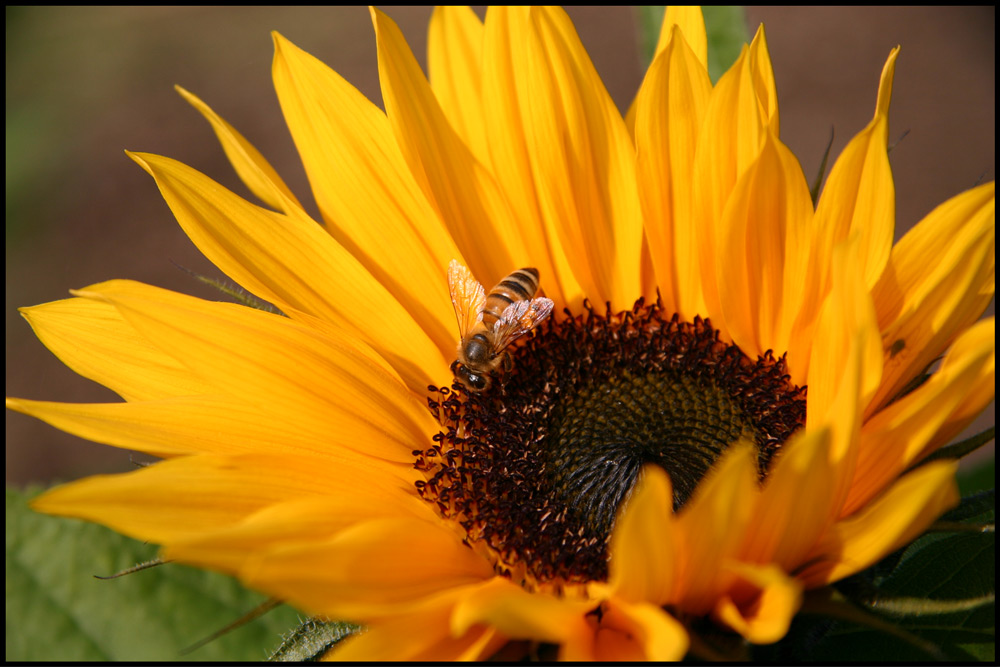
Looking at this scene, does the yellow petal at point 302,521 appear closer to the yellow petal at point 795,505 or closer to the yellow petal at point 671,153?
the yellow petal at point 795,505

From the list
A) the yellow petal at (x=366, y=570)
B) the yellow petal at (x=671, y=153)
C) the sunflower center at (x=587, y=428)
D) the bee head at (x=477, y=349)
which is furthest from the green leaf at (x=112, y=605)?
the yellow petal at (x=671, y=153)

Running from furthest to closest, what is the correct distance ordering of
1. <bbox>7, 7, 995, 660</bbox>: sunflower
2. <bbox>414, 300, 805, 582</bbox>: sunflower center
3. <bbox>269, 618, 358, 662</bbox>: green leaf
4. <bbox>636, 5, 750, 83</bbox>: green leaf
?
<bbox>636, 5, 750, 83</bbox>: green leaf < <bbox>414, 300, 805, 582</bbox>: sunflower center < <bbox>269, 618, 358, 662</bbox>: green leaf < <bbox>7, 7, 995, 660</bbox>: sunflower

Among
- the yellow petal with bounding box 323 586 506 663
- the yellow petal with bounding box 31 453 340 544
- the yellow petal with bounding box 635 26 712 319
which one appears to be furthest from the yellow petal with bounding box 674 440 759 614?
the yellow petal with bounding box 635 26 712 319

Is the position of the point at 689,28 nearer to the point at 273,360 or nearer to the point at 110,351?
the point at 273,360

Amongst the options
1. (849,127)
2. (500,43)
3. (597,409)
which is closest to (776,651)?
(597,409)

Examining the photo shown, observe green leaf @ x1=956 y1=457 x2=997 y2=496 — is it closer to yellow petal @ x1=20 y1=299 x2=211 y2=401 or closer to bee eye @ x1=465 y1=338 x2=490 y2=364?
bee eye @ x1=465 y1=338 x2=490 y2=364

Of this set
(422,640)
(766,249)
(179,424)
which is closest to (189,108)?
(179,424)

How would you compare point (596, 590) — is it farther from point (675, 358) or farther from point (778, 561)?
point (675, 358)

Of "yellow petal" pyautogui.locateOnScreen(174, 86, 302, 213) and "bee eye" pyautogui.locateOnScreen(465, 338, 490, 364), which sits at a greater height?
"yellow petal" pyautogui.locateOnScreen(174, 86, 302, 213)
